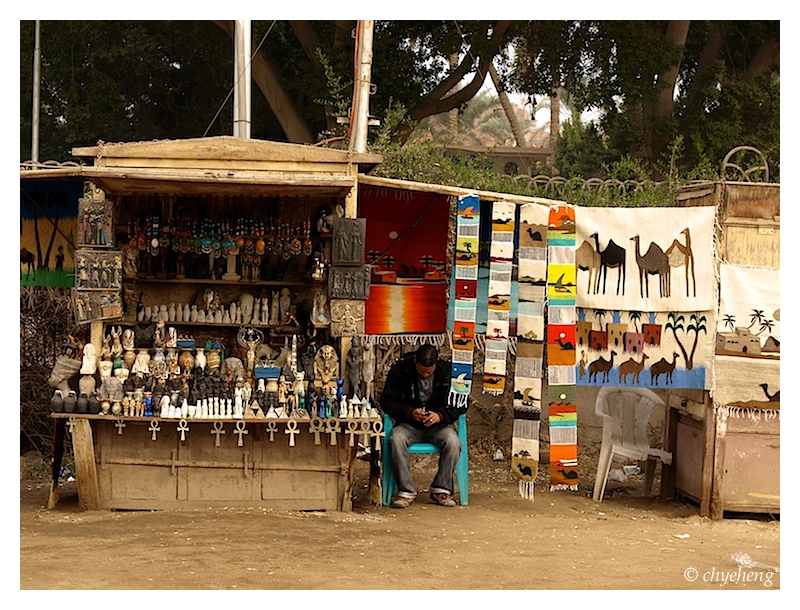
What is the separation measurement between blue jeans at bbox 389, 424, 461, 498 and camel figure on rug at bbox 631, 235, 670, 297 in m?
1.74

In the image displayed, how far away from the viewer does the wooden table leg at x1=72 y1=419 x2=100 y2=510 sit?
25.8 feet

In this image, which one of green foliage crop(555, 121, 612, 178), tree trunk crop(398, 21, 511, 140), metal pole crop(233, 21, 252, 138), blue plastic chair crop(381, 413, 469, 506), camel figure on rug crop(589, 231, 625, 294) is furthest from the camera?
green foliage crop(555, 121, 612, 178)

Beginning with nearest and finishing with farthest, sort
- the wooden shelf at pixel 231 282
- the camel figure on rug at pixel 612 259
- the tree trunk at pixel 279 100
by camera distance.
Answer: the camel figure on rug at pixel 612 259 → the wooden shelf at pixel 231 282 → the tree trunk at pixel 279 100

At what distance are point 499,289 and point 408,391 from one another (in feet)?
3.45

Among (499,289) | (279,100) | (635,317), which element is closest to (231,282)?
(499,289)

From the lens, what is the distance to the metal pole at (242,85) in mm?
10109

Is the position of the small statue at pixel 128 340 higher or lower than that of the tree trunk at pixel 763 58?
lower

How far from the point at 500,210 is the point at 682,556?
106 inches

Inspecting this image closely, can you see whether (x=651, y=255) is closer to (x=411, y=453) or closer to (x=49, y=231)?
(x=411, y=453)

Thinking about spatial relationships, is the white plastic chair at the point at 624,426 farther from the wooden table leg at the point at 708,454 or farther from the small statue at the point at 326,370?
the small statue at the point at 326,370

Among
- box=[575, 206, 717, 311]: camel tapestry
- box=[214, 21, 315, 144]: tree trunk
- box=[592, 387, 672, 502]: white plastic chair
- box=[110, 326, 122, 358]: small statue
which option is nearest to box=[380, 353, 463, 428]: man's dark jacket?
box=[592, 387, 672, 502]: white plastic chair

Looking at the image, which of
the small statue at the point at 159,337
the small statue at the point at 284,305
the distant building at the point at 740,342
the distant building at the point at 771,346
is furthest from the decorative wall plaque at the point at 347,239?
the distant building at the point at 771,346

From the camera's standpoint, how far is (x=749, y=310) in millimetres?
8062

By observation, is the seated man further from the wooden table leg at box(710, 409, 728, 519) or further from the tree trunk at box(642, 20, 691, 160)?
the tree trunk at box(642, 20, 691, 160)
